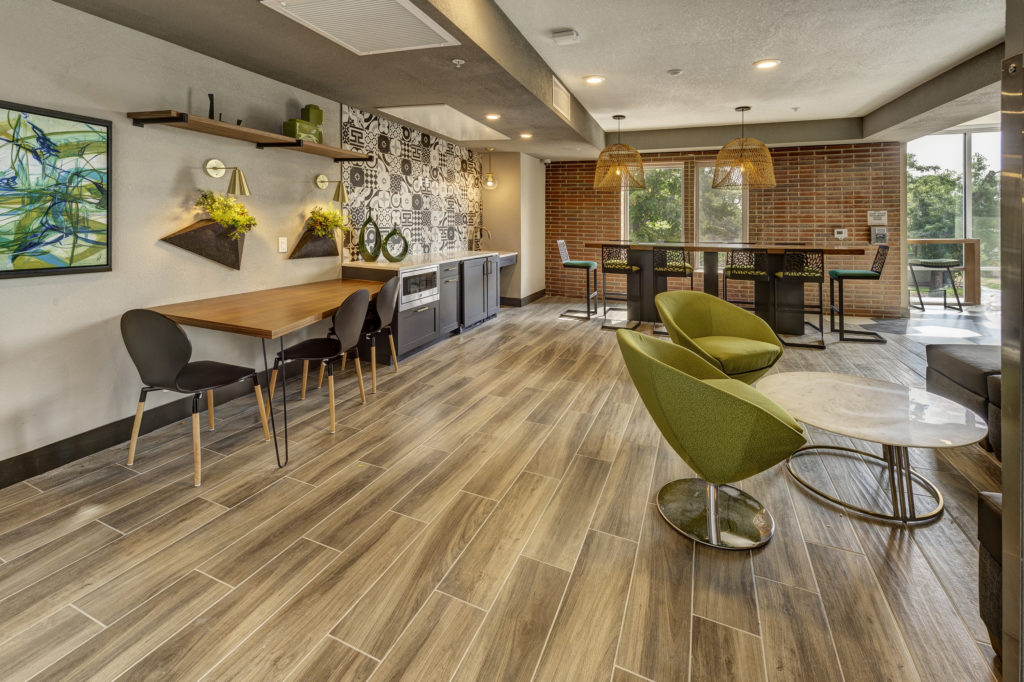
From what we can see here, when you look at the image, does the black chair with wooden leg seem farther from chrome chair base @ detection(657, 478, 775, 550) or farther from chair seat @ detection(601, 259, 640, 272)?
chair seat @ detection(601, 259, 640, 272)

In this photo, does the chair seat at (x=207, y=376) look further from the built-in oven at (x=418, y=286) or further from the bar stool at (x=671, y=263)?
A: the bar stool at (x=671, y=263)

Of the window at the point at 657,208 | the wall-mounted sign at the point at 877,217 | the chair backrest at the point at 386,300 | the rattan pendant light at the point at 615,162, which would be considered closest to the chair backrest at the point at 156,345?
the chair backrest at the point at 386,300

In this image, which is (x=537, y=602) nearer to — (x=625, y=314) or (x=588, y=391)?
(x=588, y=391)

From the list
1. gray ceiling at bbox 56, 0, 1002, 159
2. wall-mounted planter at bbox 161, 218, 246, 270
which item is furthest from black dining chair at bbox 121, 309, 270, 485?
gray ceiling at bbox 56, 0, 1002, 159

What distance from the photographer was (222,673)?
1499 mm

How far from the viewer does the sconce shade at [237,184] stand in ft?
11.7

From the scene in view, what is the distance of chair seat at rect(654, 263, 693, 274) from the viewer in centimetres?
609

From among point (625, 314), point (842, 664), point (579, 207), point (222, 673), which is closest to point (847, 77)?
point (625, 314)

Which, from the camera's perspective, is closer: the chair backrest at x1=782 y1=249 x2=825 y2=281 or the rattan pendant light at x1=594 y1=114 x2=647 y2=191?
the chair backrest at x1=782 y1=249 x2=825 y2=281

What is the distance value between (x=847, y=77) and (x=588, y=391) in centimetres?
398

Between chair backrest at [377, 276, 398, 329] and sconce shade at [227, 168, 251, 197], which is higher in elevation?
sconce shade at [227, 168, 251, 197]

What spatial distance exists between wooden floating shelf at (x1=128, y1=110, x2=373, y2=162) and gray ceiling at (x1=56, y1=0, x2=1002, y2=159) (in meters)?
0.48

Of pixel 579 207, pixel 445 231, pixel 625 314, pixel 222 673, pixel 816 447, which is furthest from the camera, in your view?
pixel 579 207

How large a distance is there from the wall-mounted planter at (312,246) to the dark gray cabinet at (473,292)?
1662 millimetres
